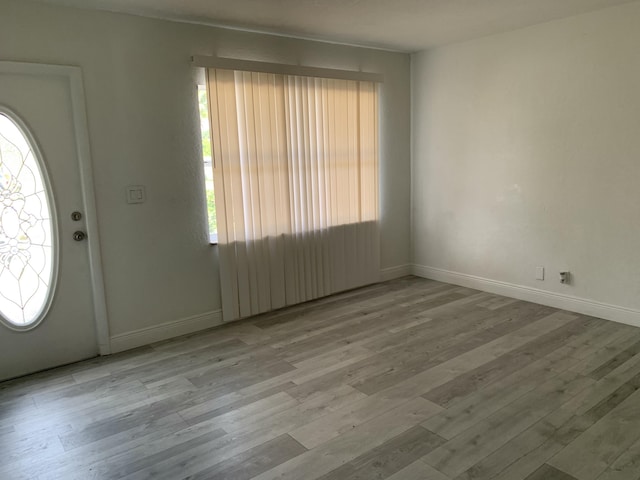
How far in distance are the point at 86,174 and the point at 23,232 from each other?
0.57 meters

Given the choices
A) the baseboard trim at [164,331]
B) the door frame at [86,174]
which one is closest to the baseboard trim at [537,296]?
the baseboard trim at [164,331]

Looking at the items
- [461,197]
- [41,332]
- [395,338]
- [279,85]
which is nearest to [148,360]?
[41,332]

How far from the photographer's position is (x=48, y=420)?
103 inches

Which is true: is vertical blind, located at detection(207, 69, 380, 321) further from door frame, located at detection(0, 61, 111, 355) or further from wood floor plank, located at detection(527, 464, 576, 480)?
wood floor plank, located at detection(527, 464, 576, 480)

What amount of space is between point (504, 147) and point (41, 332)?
4183 millimetres

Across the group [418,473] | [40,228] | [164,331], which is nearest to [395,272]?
[164,331]

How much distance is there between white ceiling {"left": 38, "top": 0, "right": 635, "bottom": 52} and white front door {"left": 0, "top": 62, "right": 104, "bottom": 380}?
2.31ft

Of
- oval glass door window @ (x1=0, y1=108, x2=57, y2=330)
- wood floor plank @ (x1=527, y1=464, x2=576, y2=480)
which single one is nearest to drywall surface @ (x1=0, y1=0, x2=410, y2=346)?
oval glass door window @ (x1=0, y1=108, x2=57, y2=330)

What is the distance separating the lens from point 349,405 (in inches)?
104

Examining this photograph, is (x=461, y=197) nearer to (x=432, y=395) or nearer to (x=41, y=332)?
(x=432, y=395)

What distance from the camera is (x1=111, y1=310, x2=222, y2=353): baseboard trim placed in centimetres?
352

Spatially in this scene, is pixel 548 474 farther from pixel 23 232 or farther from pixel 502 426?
pixel 23 232

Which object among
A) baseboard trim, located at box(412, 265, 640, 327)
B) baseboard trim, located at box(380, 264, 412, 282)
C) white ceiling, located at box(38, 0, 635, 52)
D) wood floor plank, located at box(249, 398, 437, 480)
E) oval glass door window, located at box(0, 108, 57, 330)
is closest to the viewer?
wood floor plank, located at box(249, 398, 437, 480)

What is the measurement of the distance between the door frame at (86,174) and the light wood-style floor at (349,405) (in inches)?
11.6
